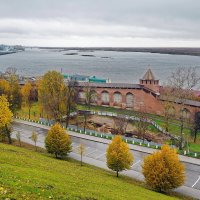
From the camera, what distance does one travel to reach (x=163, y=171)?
26703 mm

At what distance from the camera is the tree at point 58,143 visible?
35.2m

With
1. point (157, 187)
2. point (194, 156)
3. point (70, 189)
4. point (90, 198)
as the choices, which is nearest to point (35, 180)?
point (70, 189)

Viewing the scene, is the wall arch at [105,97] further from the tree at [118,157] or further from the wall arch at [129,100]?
the tree at [118,157]

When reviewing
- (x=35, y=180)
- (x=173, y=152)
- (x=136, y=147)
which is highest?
(x=35, y=180)

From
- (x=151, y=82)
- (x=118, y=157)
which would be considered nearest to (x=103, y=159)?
(x=118, y=157)

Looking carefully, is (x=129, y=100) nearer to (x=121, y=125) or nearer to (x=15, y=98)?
(x=121, y=125)

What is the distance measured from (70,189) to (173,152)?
→ 13.3m

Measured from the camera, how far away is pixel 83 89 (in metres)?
72.0

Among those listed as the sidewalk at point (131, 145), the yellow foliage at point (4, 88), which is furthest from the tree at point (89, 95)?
the yellow foliage at point (4, 88)

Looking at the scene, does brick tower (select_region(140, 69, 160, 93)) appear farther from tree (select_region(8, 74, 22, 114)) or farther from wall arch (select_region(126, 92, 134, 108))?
tree (select_region(8, 74, 22, 114))

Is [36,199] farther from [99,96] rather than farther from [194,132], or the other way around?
[99,96]

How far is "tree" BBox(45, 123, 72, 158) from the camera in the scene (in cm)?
3519

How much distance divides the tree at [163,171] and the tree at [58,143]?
10720mm

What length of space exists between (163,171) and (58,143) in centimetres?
1257
